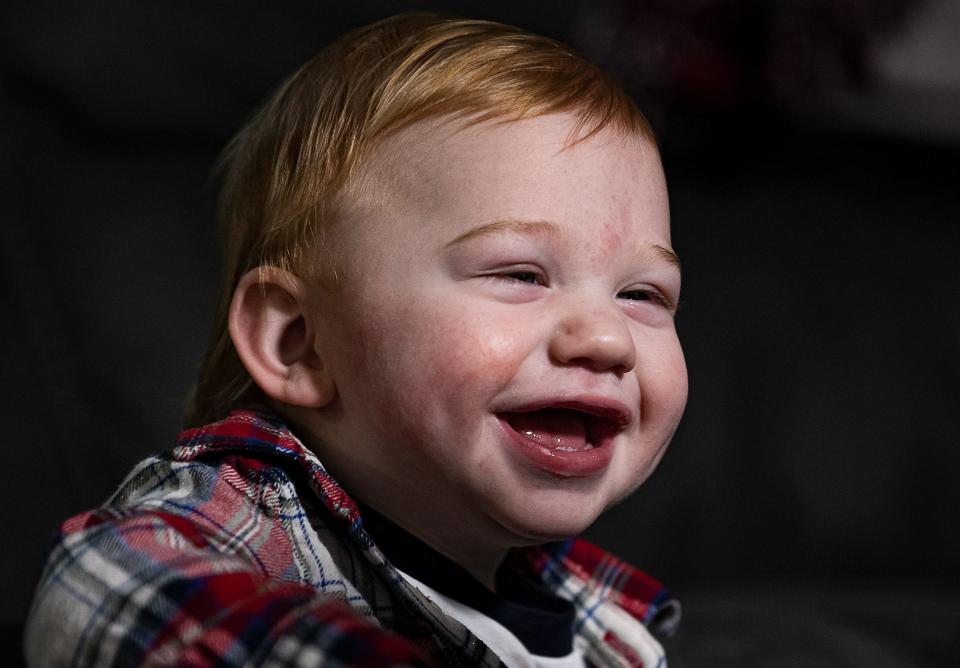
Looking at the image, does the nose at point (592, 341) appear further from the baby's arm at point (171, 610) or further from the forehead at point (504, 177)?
the baby's arm at point (171, 610)

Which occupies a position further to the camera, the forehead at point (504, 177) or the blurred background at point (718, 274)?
the blurred background at point (718, 274)

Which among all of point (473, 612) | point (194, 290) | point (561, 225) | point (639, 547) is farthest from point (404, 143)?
point (639, 547)

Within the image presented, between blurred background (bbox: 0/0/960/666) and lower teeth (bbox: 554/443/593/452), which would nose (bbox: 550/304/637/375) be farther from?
blurred background (bbox: 0/0/960/666)

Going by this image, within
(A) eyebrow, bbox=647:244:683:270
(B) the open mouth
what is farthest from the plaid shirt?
(A) eyebrow, bbox=647:244:683:270

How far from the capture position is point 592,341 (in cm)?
62

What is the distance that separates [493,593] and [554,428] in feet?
0.44

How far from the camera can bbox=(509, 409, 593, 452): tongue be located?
25.2 inches

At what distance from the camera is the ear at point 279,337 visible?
688mm

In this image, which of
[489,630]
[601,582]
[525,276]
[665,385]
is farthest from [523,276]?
[601,582]

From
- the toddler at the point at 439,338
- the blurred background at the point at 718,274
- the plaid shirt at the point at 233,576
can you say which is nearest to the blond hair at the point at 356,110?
the toddler at the point at 439,338

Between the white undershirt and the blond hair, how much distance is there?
167mm

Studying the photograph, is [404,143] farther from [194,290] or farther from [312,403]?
[194,290]

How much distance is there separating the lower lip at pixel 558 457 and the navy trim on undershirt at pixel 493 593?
10cm

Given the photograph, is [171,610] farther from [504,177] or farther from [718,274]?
[718,274]
